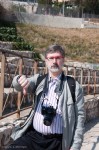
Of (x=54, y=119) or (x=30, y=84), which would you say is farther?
(x=30, y=84)

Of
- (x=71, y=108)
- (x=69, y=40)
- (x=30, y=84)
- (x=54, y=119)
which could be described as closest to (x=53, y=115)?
(x=54, y=119)

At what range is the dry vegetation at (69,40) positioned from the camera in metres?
35.4

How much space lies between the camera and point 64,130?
4125 millimetres

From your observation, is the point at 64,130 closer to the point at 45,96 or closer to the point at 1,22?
→ the point at 45,96

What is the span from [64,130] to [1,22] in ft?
115

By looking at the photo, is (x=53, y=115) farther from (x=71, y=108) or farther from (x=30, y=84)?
(x=30, y=84)

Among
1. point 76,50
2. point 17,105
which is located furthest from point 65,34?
point 17,105

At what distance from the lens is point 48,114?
405cm

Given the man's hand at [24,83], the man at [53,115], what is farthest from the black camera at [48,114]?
the man's hand at [24,83]

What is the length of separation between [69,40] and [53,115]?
36989mm

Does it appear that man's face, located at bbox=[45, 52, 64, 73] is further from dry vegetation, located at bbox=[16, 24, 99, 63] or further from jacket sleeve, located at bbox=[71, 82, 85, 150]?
dry vegetation, located at bbox=[16, 24, 99, 63]

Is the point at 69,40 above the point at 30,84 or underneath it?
underneath

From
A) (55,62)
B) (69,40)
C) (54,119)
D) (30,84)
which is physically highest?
(55,62)

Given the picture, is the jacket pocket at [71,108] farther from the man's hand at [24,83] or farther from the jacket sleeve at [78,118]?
the man's hand at [24,83]
